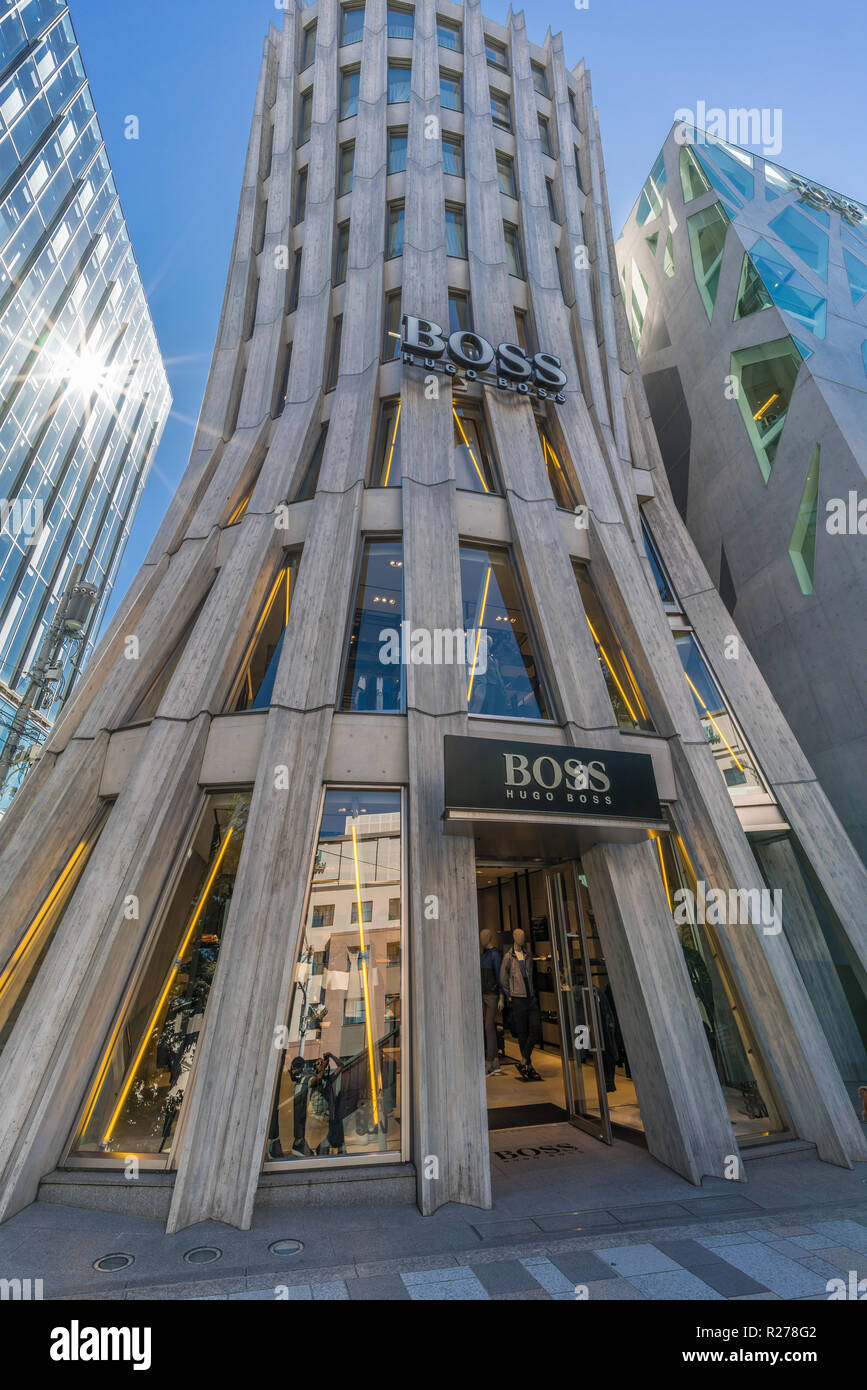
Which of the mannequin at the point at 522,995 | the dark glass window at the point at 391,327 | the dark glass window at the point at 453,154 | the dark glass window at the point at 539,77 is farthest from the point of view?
the dark glass window at the point at 539,77

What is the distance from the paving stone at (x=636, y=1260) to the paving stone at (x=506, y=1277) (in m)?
0.70

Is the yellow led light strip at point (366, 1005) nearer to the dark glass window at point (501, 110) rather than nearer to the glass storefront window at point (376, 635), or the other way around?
the glass storefront window at point (376, 635)

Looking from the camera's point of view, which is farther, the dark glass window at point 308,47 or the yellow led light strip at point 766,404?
the dark glass window at point 308,47

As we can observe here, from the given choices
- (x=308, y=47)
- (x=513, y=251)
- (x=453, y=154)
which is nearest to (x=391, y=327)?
(x=513, y=251)

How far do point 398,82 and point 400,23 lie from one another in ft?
8.85

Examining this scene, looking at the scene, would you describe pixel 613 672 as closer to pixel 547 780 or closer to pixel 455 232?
pixel 547 780

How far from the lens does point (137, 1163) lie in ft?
21.9

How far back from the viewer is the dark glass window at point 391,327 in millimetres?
13219

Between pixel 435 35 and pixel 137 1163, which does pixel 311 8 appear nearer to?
pixel 435 35

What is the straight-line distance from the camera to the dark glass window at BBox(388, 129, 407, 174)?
15391 mm

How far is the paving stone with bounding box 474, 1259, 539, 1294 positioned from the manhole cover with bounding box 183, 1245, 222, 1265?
2190mm

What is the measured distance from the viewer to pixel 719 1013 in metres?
8.69

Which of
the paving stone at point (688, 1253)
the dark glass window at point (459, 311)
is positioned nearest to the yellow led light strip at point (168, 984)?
the paving stone at point (688, 1253)

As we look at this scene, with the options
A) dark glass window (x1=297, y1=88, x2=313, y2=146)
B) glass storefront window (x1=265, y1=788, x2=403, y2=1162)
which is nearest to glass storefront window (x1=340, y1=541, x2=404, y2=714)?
glass storefront window (x1=265, y1=788, x2=403, y2=1162)
